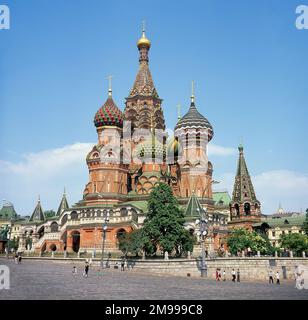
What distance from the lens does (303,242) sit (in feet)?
224

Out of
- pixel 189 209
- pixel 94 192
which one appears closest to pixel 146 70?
pixel 94 192

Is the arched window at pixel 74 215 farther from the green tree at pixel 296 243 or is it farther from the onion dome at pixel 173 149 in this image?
the green tree at pixel 296 243

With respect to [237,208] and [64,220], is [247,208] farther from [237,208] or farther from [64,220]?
[64,220]

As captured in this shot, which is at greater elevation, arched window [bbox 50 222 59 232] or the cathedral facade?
the cathedral facade

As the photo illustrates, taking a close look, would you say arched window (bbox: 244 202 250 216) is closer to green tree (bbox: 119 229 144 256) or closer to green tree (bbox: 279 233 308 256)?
green tree (bbox: 279 233 308 256)

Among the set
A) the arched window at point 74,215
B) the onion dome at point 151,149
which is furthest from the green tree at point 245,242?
the arched window at point 74,215

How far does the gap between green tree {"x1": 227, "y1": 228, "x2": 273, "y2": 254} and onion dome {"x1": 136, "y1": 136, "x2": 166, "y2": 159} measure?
63.0 ft

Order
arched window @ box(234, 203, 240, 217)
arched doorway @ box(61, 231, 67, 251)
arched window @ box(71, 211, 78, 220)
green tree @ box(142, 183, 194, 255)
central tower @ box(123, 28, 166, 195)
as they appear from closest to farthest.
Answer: green tree @ box(142, 183, 194, 255)
arched window @ box(71, 211, 78, 220)
arched doorway @ box(61, 231, 67, 251)
central tower @ box(123, 28, 166, 195)
arched window @ box(234, 203, 240, 217)

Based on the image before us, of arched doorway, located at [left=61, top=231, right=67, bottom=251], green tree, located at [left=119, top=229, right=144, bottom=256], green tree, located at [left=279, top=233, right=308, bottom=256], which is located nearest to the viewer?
green tree, located at [left=119, top=229, right=144, bottom=256]

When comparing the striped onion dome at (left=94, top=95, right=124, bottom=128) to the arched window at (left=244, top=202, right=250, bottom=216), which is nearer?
the striped onion dome at (left=94, top=95, right=124, bottom=128)

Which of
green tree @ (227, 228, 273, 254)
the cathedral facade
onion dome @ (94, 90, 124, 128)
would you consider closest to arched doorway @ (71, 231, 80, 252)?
the cathedral facade

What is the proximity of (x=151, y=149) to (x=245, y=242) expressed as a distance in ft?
77.6

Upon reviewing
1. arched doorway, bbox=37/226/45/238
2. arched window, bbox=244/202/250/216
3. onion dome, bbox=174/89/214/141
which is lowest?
arched doorway, bbox=37/226/45/238

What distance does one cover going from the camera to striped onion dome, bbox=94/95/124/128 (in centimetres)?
7700
